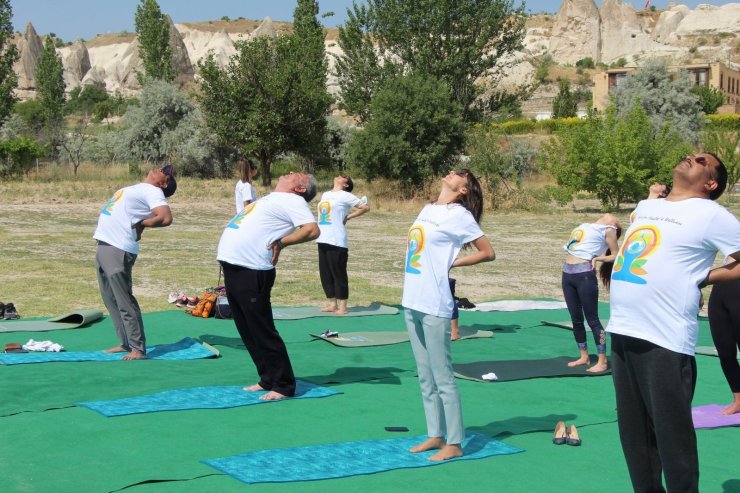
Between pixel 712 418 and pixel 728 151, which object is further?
pixel 728 151

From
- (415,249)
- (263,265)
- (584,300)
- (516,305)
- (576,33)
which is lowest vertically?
(516,305)

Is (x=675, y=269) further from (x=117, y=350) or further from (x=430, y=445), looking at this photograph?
(x=117, y=350)

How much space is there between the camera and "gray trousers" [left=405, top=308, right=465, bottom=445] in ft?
18.9

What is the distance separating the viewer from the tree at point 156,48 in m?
65.2

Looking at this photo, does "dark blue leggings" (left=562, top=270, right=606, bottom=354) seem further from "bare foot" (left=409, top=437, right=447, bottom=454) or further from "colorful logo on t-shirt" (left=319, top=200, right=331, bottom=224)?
"colorful logo on t-shirt" (left=319, top=200, right=331, bottom=224)

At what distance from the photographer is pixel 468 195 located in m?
6.42

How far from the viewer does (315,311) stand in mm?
12141

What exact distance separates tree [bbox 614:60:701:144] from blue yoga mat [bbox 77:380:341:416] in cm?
4910

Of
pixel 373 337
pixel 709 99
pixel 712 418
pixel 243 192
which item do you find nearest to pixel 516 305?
pixel 373 337

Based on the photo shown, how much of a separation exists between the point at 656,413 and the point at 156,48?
215ft

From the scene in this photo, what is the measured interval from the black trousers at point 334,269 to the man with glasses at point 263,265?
433 cm

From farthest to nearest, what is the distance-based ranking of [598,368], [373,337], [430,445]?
1. [373,337]
2. [598,368]
3. [430,445]

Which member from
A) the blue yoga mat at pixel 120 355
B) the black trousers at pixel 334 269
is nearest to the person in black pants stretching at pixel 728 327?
the blue yoga mat at pixel 120 355

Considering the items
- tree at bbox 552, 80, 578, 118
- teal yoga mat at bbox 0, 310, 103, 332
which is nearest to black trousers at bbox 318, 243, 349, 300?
teal yoga mat at bbox 0, 310, 103, 332
